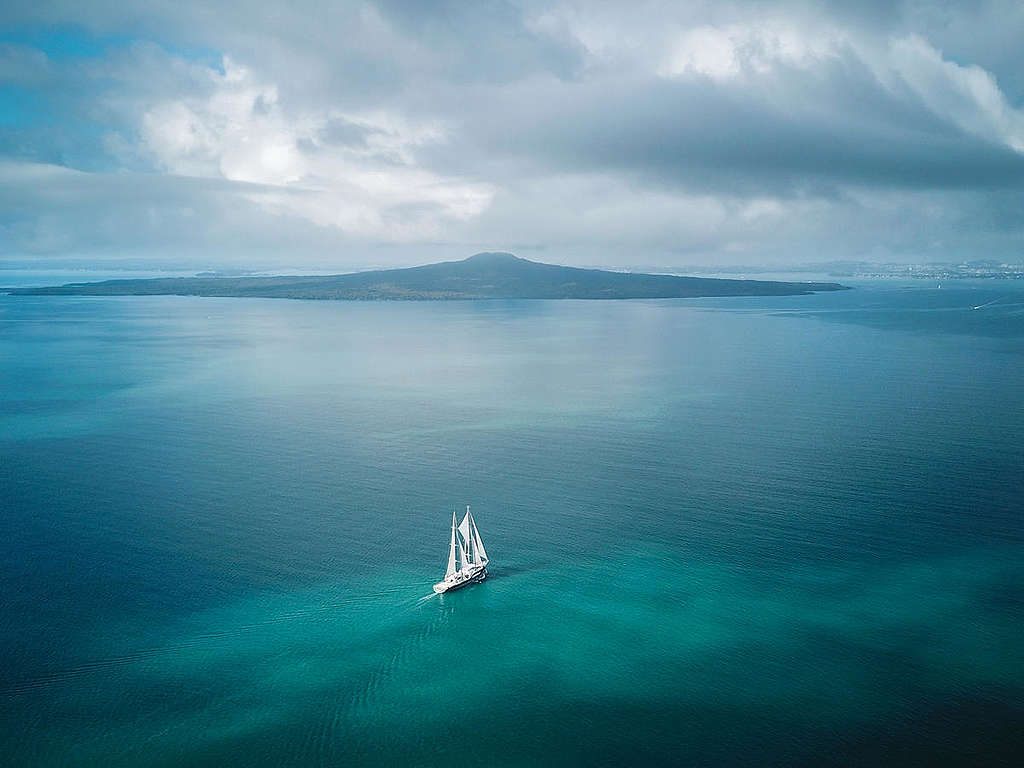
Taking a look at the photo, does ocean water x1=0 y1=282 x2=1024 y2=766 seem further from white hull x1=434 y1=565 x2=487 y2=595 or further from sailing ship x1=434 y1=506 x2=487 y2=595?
sailing ship x1=434 y1=506 x2=487 y2=595

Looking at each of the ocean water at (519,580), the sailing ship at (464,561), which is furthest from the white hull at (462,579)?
the ocean water at (519,580)

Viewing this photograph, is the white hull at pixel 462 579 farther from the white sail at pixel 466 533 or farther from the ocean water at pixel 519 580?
the white sail at pixel 466 533

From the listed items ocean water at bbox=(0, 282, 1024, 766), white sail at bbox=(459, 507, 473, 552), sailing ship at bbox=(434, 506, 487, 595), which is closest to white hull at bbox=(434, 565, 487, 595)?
sailing ship at bbox=(434, 506, 487, 595)

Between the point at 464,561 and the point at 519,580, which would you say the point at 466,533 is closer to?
the point at 464,561

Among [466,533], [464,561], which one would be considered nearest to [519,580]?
[464,561]

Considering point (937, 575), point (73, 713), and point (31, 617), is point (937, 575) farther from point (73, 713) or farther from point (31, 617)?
point (31, 617)
